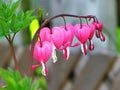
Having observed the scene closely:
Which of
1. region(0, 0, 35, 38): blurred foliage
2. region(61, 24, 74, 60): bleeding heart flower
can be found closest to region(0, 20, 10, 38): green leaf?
region(0, 0, 35, 38): blurred foliage

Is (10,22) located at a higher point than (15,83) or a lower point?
higher

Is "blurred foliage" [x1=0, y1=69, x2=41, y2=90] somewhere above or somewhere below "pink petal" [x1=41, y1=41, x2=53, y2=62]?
below

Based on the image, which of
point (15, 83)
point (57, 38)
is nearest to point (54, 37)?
point (57, 38)

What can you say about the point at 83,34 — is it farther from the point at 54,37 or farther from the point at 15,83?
the point at 15,83

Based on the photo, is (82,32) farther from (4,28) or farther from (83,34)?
(4,28)

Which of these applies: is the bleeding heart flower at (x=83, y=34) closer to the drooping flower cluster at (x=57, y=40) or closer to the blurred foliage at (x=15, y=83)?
the drooping flower cluster at (x=57, y=40)

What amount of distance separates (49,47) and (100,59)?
166 centimetres

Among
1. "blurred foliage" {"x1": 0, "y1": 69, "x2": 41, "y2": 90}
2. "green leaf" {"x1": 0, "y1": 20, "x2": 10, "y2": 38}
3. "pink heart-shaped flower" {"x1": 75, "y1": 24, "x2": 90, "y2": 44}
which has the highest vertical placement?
"green leaf" {"x1": 0, "y1": 20, "x2": 10, "y2": 38}

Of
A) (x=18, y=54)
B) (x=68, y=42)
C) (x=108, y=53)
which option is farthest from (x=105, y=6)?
(x=68, y=42)

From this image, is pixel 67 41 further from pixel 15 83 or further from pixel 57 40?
pixel 15 83

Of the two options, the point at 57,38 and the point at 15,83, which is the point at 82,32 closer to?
the point at 57,38

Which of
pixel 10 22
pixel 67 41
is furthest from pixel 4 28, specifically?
pixel 67 41

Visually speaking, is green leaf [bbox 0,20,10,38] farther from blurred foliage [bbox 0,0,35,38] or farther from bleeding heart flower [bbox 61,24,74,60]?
bleeding heart flower [bbox 61,24,74,60]

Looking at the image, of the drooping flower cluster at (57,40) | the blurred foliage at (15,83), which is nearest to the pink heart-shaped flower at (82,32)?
the drooping flower cluster at (57,40)
